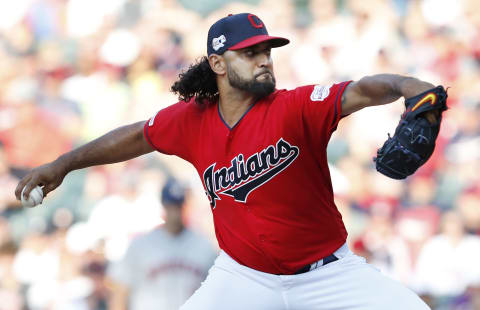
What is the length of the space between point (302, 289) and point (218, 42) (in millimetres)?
1356

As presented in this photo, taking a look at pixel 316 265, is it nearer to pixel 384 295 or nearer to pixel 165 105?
pixel 384 295

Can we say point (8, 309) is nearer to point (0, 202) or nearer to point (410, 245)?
point (0, 202)

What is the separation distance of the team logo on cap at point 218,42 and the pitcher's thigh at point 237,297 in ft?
3.99

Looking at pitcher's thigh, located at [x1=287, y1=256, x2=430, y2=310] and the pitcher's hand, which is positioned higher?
the pitcher's hand

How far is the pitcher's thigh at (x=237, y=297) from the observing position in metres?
3.41

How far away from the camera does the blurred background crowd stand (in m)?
6.46

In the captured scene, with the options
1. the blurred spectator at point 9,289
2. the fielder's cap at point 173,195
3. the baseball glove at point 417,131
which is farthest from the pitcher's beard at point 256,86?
the blurred spectator at point 9,289

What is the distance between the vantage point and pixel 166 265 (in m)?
5.33

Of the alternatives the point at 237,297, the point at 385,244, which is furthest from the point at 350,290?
the point at 385,244

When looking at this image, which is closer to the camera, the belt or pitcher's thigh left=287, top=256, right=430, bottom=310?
pitcher's thigh left=287, top=256, right=430, bottom=310

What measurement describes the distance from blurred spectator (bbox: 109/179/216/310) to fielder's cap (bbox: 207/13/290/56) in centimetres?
192

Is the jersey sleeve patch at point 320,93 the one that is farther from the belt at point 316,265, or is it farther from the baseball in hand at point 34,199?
the baseball in hand at point 34,199

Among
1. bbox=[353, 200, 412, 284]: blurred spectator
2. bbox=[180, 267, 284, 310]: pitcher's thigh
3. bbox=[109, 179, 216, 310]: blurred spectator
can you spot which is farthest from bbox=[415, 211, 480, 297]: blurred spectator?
bbox=[180, 267, 284, 310]: pitcher's thigh

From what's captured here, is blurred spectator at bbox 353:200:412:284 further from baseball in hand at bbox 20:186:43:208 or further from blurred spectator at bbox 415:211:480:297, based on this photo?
baseball in hand at bbox 20:186:43:208
